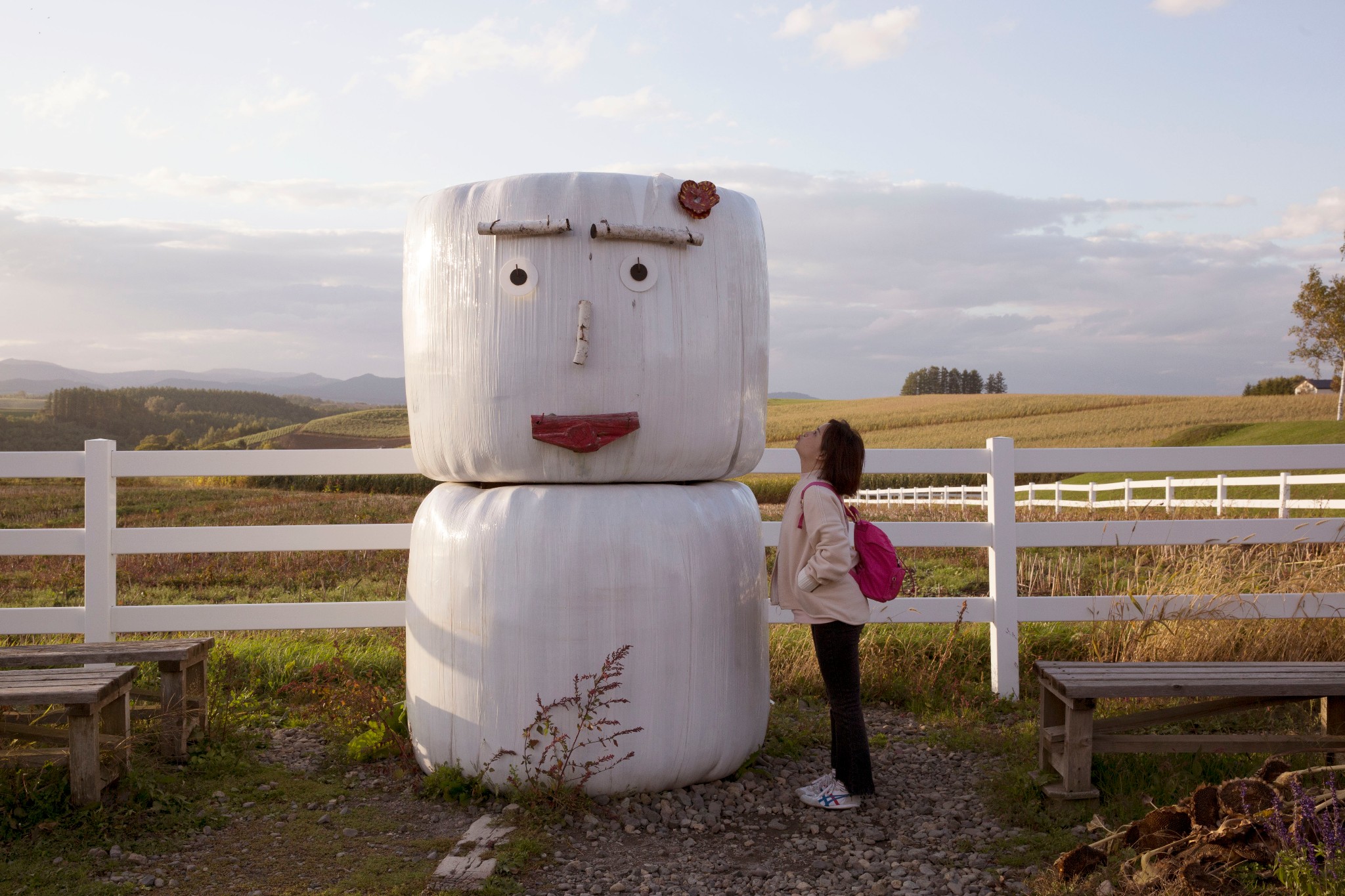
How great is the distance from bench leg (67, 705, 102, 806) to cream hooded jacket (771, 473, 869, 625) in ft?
9.27

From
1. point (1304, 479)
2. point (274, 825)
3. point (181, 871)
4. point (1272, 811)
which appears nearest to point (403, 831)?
point (274, 825)

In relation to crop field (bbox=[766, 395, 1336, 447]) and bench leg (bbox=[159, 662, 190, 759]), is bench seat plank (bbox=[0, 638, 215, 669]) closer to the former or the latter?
bench leg (bbox=[159, 662, 190, 759])

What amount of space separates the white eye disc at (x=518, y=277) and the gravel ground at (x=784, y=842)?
6.92ft

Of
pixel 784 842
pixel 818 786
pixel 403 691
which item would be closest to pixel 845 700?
pixel 818 786

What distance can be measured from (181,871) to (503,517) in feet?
5.59

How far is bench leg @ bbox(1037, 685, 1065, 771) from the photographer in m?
4.20

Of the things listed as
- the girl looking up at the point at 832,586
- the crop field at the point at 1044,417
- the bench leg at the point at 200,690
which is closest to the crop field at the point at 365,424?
the crop field at the point at 1044,417

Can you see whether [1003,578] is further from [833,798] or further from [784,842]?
[784,842]

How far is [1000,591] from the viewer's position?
226 inches

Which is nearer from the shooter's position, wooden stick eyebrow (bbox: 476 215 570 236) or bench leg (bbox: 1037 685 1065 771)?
wooden stick eyebrow (bbox: 476 215 570 236)

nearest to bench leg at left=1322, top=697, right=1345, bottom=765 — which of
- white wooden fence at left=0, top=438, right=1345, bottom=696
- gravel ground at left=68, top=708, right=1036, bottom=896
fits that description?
white wooden fence at left=0, top=438, right=1345, bottom=696

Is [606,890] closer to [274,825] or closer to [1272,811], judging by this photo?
[274,825]

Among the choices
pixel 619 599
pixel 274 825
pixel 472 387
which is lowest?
pixel 274 825

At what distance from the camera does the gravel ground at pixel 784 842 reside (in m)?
3.37
